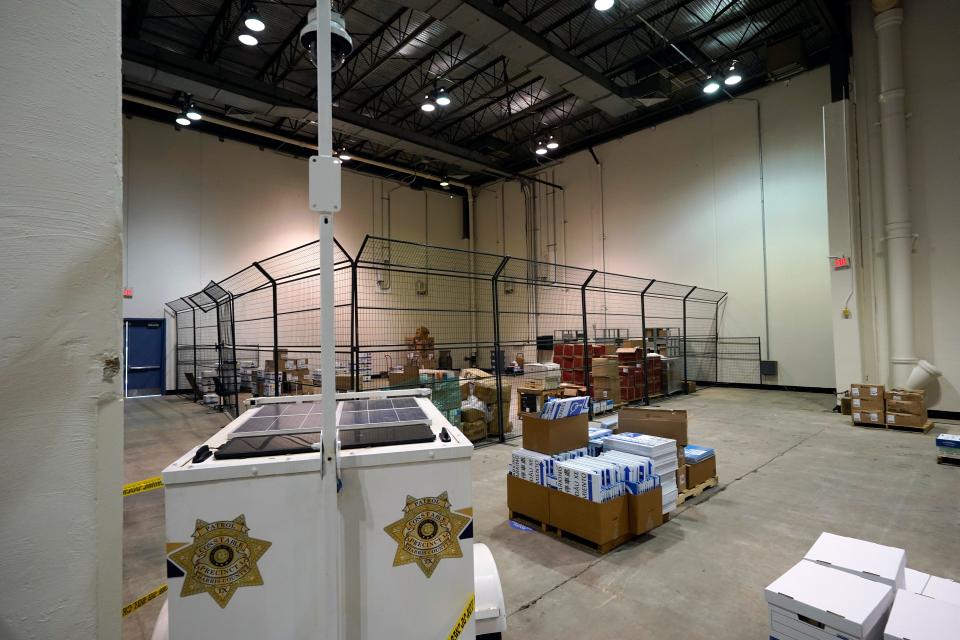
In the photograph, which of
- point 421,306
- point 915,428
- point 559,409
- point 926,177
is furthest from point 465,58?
point 915,428

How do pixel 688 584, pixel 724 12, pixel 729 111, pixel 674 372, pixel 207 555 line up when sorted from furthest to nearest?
pixel 729 111, pixel 674 372, pixel 724 12, pixel 688 584, pixel 207 555

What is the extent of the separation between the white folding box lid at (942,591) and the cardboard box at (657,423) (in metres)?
1.85

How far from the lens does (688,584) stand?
8.02 ft

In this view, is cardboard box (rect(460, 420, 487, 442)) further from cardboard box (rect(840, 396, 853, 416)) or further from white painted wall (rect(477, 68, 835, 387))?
white painted wall (rect(477, 68, 835, 387))

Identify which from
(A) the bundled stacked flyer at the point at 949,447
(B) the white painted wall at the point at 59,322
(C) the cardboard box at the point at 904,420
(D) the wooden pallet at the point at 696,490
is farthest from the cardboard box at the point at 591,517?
(C) the cardboard box at the point at 904,420

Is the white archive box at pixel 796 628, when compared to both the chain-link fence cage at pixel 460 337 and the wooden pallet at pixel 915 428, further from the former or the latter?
the wooden pallet at pixel 915 428

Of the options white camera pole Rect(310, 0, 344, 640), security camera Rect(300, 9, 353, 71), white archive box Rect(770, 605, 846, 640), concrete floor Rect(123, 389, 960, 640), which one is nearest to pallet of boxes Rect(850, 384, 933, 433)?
concrete floor Rect(123, 389, 960, 640)

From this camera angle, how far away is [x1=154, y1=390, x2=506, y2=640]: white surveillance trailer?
108cm

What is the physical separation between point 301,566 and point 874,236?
30.7 ft

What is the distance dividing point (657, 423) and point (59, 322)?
3828mm

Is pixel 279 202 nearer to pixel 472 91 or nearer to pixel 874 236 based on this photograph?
pixel 472 91

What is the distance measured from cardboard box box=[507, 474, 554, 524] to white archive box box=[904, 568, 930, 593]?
Result: 70.7 inches

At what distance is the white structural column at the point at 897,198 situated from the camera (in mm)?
6785

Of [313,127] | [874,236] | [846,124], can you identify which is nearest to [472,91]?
[313,127]
